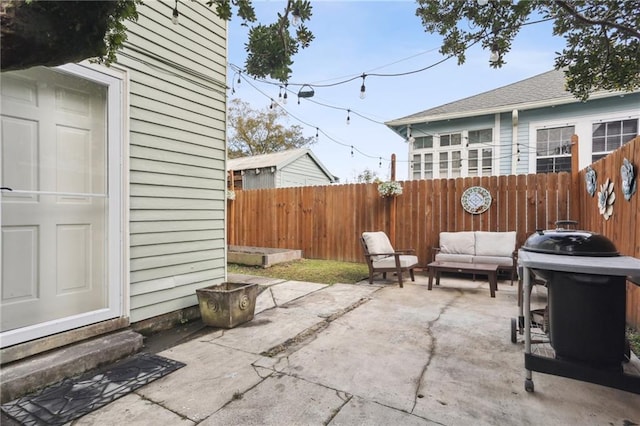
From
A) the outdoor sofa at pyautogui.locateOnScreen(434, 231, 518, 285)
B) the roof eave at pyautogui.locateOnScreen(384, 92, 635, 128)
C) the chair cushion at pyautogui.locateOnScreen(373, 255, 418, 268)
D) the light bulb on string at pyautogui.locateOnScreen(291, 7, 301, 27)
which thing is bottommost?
the chair cushion at pyautogui.locateOnScreen(373, 255, 418, 268)

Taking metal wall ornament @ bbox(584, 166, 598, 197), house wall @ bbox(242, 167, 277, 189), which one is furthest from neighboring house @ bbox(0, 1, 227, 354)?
house wall @ bbox(242, 167, 277, 189)

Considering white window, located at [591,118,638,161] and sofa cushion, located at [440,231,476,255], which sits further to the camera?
white window, located at [591,118,638,161]

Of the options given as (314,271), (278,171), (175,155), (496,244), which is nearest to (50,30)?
(175,155)

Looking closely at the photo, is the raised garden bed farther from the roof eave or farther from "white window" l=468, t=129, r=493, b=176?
"white window" l=468, t=129, r=493, b=176

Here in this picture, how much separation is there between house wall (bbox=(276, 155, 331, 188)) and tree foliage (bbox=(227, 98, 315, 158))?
24.5 feet

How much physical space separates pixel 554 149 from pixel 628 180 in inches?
241

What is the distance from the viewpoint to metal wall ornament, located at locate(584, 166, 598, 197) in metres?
4.34

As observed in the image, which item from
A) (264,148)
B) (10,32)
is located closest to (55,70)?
(10,32)

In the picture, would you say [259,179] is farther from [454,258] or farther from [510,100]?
[454,258]

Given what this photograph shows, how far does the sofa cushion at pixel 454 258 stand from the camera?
562 centimetres

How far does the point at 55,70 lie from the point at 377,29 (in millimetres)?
4363

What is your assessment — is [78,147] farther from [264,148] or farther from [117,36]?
[264,148]

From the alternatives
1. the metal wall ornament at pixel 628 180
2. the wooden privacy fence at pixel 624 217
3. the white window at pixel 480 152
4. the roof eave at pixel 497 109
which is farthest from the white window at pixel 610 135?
the metal wall ornament at pixel 628 180

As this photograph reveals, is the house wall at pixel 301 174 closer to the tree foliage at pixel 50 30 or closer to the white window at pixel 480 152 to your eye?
the white window at pixel 480 152
